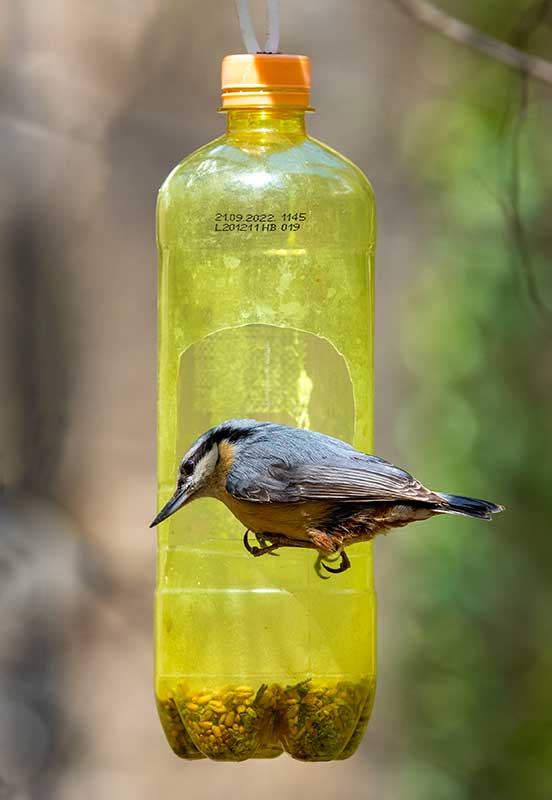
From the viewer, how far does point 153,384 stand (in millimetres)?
6188

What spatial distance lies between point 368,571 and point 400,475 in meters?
0.46

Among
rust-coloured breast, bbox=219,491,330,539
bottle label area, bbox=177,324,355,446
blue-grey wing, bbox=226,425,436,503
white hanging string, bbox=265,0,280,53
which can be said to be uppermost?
white hanging string, bbox=265,0,280,53

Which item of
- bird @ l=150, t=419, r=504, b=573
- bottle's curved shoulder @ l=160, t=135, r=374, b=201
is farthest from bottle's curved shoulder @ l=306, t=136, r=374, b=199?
bird @ l=150, t=419, r=504, b=573

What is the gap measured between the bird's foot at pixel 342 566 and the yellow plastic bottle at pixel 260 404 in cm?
3

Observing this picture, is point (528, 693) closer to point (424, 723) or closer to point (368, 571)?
point (424, 723)

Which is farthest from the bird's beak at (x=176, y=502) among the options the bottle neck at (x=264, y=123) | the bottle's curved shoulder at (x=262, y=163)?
the bottle neck at (x=264, y=123)

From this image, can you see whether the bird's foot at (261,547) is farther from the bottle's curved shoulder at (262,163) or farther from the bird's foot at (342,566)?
the bottle's curved shoulder at (262,163)

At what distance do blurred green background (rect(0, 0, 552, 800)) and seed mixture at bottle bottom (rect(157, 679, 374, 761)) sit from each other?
9.08 ft

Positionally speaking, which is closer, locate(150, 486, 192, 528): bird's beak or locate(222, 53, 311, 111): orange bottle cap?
locate(150, 486, 192, 528): bird's beak

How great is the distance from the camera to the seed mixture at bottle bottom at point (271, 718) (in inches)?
116

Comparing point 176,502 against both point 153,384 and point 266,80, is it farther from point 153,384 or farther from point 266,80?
point 153,384

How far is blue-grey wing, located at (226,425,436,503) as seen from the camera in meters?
2.66

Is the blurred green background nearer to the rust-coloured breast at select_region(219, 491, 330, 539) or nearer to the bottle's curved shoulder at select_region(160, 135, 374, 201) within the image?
the bottle's curved shoulder at select_region(160, 135, 374, 201)

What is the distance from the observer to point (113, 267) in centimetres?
634
